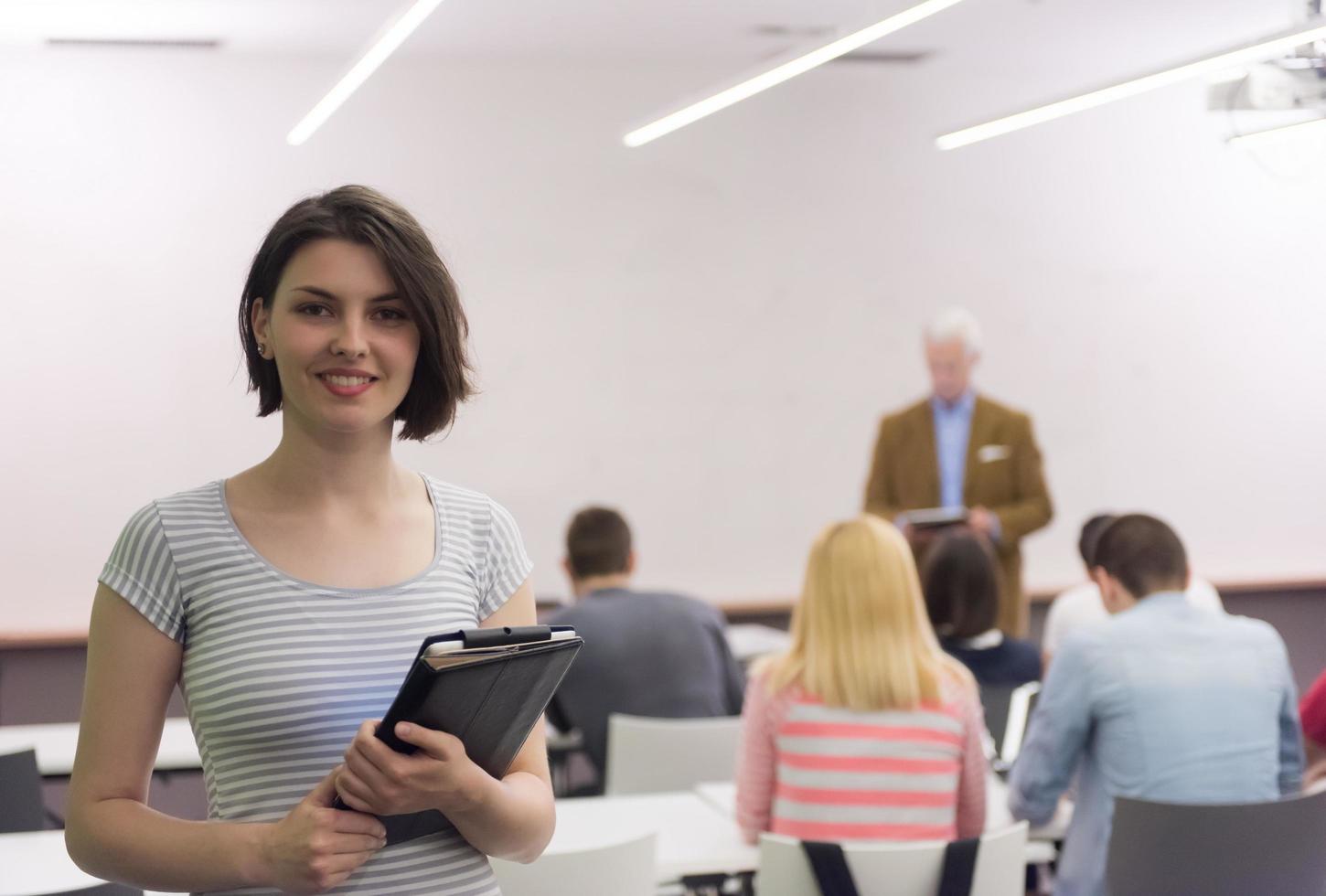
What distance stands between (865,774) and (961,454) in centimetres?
342

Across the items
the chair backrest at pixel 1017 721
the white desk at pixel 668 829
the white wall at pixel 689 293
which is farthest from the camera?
the white wall at pixel 689 293

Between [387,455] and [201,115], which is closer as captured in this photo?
[387,455]

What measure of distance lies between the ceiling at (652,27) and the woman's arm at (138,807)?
13.8 ft

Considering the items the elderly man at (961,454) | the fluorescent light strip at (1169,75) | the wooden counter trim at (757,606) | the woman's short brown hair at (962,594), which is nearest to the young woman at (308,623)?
the woman's short brown hair at (962,594)

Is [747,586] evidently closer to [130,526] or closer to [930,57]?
[930,57]

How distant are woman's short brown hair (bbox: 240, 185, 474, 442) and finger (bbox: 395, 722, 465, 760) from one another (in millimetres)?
370

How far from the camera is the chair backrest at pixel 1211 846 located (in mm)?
2508

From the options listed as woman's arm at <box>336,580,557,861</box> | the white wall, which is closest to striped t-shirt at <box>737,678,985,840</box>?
woman's arm at <box>336,580,557,861</box>

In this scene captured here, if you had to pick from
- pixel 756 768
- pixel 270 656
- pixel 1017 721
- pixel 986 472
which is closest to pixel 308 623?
pixel 270 656

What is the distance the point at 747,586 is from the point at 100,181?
331cm

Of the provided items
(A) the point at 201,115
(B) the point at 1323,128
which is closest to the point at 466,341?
(B) the point at 1323,128

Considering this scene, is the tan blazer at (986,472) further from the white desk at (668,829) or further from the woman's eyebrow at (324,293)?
the woman's eyebrow at (324,293)

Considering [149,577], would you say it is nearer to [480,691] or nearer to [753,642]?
[480,691]

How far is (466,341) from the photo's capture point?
151cm
